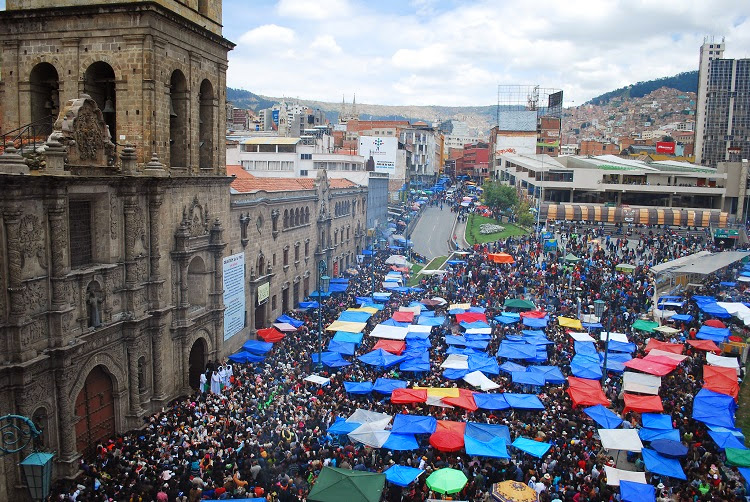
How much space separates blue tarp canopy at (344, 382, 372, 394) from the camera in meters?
26.5

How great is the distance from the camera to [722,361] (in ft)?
96.0

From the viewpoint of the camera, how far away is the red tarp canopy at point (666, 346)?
30578mm

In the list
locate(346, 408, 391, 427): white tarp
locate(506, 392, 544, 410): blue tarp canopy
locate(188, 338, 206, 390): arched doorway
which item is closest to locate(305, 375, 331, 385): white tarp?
locate(346, 408, 391, 427): white tarp

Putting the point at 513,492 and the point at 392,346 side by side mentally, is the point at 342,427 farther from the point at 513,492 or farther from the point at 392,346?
the point at 392,346

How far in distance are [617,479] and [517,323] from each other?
59.3 ft

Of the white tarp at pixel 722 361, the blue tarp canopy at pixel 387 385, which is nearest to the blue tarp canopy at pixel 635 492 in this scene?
the blue tarp canopy at pixel 387 385

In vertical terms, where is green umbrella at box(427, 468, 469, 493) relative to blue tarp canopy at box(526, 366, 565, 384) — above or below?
below

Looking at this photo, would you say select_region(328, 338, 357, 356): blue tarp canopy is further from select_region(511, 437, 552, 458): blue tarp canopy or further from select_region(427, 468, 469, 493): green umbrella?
select_region(427, 468, 469, 493): green umbrella

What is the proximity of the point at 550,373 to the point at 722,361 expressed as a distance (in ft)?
27.1

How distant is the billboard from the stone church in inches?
2851

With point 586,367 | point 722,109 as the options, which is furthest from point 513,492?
Result: point 722,109

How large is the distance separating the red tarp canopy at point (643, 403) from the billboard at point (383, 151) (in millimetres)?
78753

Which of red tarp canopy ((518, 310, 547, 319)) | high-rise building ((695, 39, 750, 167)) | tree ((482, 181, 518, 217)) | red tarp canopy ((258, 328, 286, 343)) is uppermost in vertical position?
high-rise building ((695, 39, 750, 167))

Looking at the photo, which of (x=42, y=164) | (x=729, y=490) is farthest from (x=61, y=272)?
(x=729, y=490)
